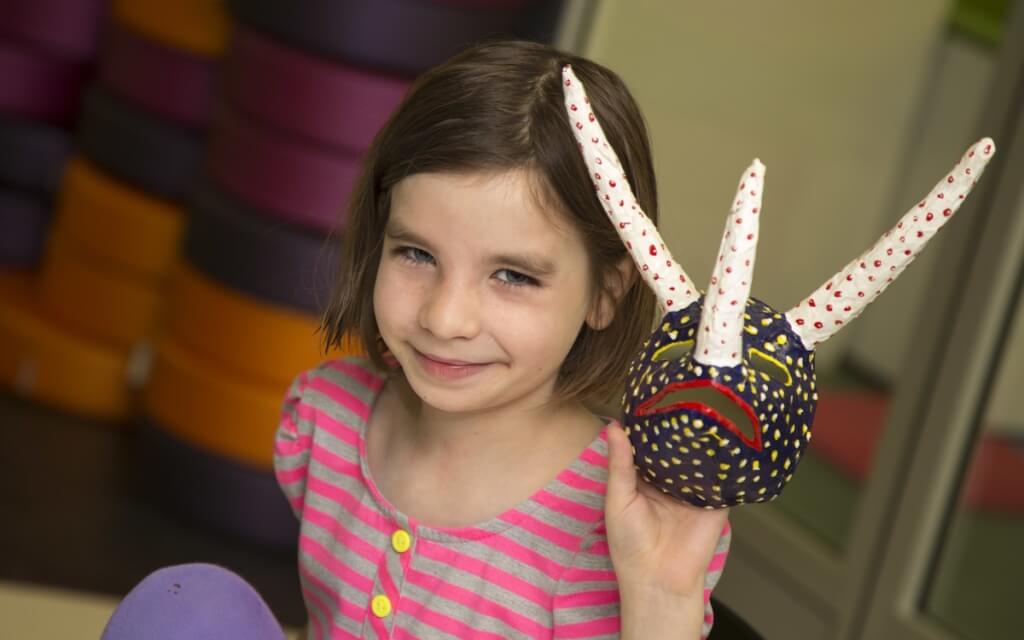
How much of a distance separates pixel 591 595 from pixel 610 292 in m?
0.20

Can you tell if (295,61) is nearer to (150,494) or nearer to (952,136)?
(150,494)

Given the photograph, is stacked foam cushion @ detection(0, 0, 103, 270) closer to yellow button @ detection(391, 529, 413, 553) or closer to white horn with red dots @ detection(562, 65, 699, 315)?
yellow button @ detection(391, 529, 413, 553)

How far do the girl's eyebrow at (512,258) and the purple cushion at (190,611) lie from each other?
0.79 feet

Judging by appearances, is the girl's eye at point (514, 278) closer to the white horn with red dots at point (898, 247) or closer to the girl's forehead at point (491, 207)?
the girl's forehead at point (491, 207)

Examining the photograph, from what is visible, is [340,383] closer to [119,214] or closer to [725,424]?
[725,424]

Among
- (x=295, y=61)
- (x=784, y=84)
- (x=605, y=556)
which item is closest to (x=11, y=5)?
(x=295, y=61)

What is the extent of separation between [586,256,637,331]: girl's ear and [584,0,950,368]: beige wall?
86cm

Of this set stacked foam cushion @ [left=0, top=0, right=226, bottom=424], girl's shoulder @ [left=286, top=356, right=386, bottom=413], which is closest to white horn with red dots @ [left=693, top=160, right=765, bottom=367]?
girl's shoulder @ [left=286, top=356, right=386, bottom=413]

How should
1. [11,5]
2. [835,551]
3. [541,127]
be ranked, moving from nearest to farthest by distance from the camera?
[541,127]
[835,551]
[11,5]

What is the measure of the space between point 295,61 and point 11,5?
89cm

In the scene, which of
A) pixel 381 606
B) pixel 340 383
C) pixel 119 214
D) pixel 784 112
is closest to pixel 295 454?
pixel 340 383

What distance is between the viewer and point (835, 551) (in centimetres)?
176

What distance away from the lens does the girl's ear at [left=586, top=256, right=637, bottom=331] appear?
2.93 ft

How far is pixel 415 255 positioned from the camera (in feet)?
2.82
